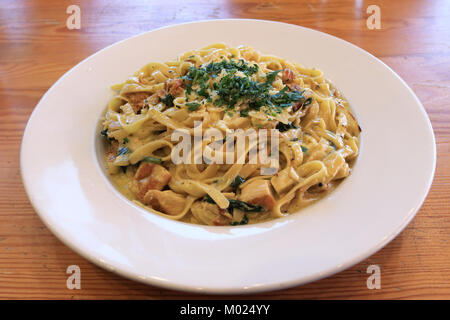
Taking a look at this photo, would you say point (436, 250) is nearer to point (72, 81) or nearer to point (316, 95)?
point (316, 95)

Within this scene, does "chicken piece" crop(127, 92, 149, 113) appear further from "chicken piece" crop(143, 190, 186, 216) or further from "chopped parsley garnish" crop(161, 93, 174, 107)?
"chicken piece" crop(143, 190, 186, 216)

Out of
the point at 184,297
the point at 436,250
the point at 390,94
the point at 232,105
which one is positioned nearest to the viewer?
the point at 184,297

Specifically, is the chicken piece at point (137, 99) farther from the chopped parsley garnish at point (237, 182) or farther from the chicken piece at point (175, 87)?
the chopped parsley garnish at point (237, 182)

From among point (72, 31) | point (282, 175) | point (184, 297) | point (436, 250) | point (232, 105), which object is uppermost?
point (72, 31)

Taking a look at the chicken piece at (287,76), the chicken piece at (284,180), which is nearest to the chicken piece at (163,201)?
the chicken piece at (284,180)

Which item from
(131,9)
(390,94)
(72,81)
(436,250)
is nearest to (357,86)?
(390,94)

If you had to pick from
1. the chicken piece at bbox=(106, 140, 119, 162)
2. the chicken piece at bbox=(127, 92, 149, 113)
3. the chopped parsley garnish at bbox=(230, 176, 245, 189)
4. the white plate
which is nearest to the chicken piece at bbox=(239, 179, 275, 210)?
the chopped parsley garnish at bbox=(230, 176, 245, 189)

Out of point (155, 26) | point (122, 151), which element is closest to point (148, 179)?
point (122, 151)

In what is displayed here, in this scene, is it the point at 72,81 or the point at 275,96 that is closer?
the point at 275,96
